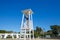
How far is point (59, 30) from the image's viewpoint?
53.2m

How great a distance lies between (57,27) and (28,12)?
40429mm

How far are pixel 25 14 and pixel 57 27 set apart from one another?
40095mm

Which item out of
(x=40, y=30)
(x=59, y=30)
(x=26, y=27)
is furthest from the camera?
(x=40, y=30)

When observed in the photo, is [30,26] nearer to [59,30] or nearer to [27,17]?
[27,17]

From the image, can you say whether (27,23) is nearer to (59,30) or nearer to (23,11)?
(23,11)

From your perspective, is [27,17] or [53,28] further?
[53,28]

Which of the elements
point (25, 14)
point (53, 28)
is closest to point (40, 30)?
point (53, 28)

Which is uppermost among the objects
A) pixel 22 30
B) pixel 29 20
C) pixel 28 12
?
pixel 28 12

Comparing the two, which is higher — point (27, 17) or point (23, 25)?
point (27, 17)

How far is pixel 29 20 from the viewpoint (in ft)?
55.4

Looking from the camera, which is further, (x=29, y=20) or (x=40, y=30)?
(x=40, y=30)

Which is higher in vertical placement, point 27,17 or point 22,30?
point 27,17

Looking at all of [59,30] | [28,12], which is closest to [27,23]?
[28,12]

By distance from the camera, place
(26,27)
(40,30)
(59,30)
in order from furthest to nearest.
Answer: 1. (40,30)
2. (59,30)
3. (26,27)
